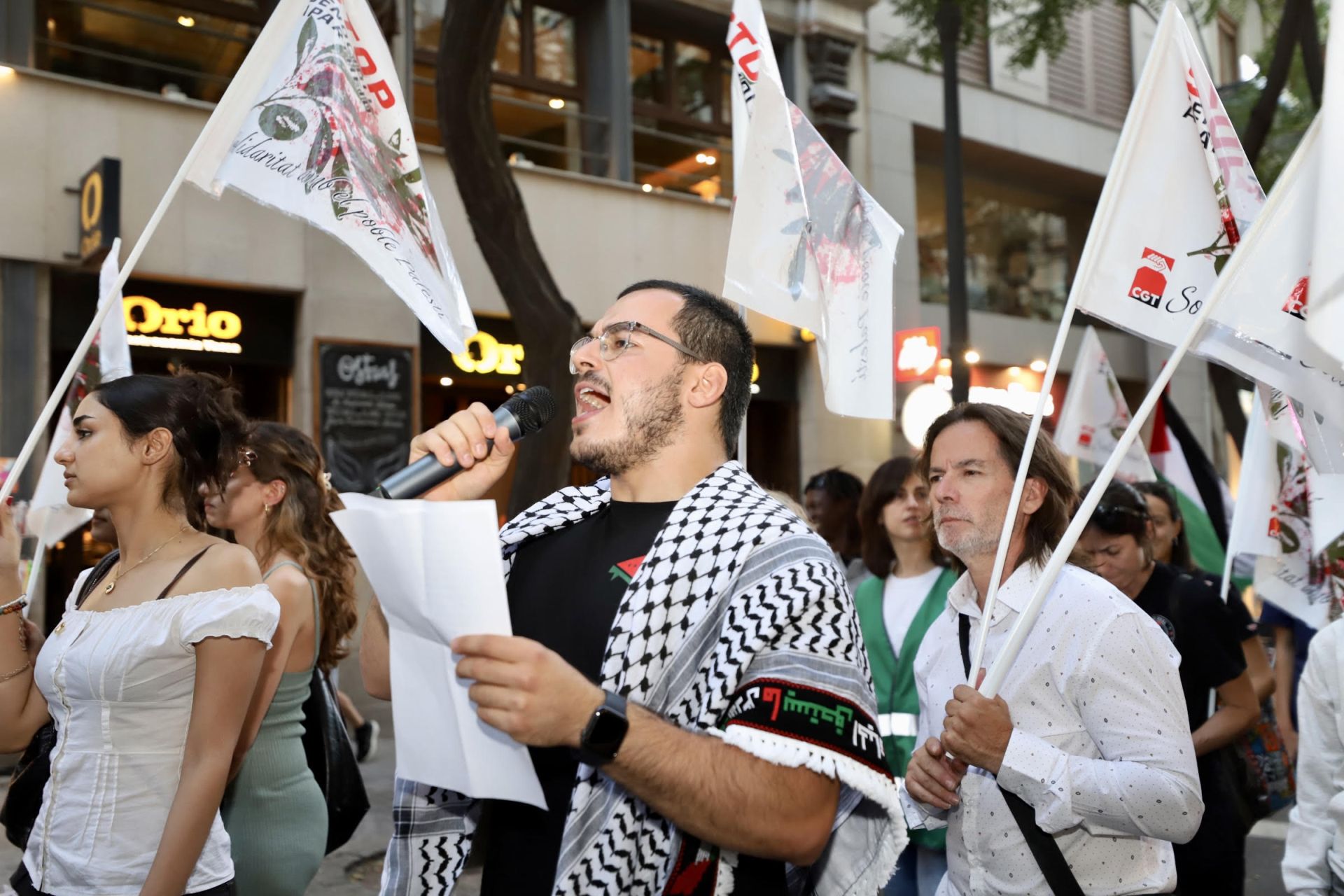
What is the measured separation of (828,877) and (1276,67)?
10257mm

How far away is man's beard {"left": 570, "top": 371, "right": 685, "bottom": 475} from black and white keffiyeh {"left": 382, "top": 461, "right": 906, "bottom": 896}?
0.80ft

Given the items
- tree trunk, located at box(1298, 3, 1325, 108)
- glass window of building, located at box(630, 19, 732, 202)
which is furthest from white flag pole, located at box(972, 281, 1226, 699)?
glass window of building, located at box(630, 19, 732, 202)

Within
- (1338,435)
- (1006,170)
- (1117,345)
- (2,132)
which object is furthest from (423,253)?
(1117,345)

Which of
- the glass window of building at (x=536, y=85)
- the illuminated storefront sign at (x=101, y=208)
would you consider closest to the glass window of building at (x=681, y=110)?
the glass window of building at (x=536, y=85)

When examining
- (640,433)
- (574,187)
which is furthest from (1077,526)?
(574,187)

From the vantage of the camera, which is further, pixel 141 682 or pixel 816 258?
pixel 816 258

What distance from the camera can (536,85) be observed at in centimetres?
1432

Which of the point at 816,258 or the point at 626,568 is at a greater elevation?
the point at 816,258

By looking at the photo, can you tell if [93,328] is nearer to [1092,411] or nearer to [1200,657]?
[1200,657]

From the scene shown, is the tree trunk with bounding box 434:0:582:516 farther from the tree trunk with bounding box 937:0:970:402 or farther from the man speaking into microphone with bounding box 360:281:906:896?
the tree trunk with bounding box 937:0:970:402

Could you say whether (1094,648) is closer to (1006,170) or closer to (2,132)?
(2,132)

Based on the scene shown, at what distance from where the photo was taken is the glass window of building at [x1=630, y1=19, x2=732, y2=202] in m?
15.2

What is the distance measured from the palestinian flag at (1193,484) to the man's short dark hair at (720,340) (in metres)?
5.74

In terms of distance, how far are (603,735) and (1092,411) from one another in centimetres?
701
